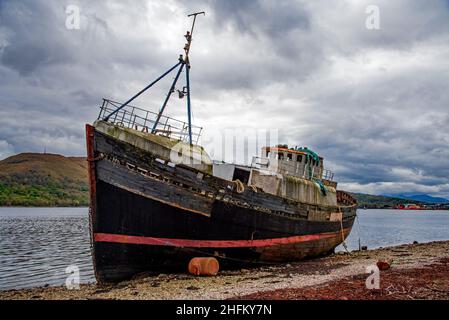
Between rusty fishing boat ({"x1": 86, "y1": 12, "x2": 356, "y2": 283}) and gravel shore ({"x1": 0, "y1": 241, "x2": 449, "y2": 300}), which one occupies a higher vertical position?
rusty fishing boat ({"x1": 86, "y1": 12, "x2": 356, "y2": 283})

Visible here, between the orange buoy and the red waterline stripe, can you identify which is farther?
the orange buoy

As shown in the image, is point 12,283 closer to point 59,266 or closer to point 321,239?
point 59,266

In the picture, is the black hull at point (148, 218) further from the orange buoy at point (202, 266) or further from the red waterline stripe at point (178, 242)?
the orange buoy at point (202, 266)

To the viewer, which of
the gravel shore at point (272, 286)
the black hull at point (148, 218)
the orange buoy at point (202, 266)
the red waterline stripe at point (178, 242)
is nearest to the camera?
the gravel shore at point (272, 286)

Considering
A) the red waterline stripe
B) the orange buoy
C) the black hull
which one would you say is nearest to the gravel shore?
the orange buoy

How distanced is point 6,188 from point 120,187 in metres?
155

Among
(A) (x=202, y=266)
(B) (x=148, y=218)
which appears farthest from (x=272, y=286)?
(B) (x=148, y=218)

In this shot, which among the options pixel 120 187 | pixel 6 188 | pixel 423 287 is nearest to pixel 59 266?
pixel 120 187

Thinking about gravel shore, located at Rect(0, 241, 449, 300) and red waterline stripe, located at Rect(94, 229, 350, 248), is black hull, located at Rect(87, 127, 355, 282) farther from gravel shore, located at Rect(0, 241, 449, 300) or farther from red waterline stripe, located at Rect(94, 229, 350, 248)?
gravel shore, located at Rect(0, 241, 449, 300)

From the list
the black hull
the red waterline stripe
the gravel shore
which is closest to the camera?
the gravel shore

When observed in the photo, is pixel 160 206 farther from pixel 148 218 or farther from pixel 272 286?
pixel 272 286

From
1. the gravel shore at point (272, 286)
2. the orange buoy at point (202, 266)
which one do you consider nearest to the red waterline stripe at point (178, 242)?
the orange buoy at point (202, 266)
